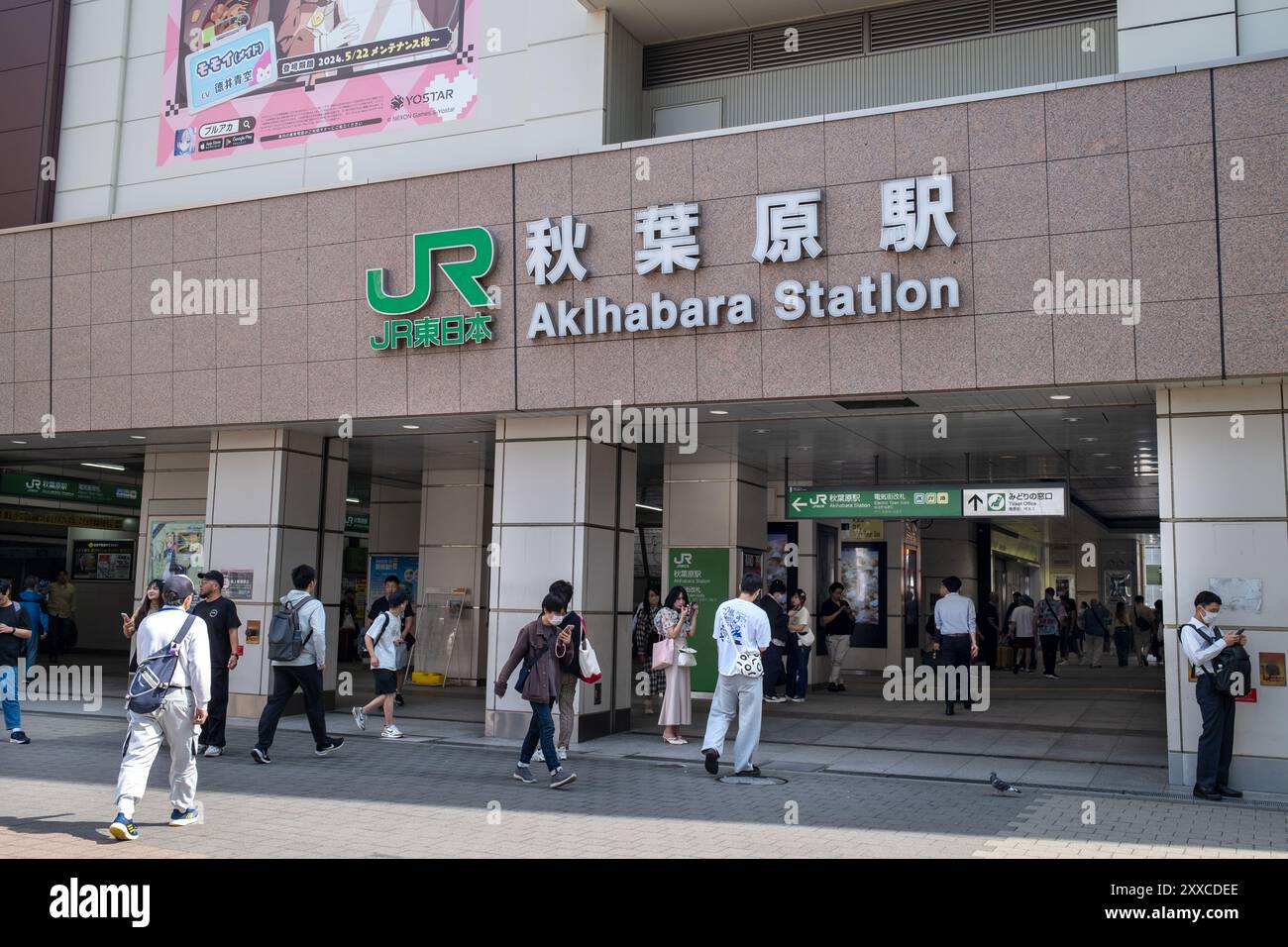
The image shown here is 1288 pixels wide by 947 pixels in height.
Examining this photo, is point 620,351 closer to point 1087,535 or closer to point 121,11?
point 121,11

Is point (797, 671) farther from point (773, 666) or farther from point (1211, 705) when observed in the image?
point (1211, 705)

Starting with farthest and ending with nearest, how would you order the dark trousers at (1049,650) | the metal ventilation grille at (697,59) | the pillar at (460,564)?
the dark trousers at (1049,650), the pillar at (460,564), the metal ventilation grille at (697,59)

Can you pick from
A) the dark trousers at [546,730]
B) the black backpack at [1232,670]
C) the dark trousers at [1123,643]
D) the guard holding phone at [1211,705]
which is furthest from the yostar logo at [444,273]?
the dark trousers at [1123,643]

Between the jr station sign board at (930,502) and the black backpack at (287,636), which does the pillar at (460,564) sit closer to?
the jr station sign board at (930,502)

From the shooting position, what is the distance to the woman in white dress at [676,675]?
12336mm

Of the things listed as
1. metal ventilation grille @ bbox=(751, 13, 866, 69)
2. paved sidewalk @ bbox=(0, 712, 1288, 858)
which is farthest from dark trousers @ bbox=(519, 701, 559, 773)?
metal ventilation grille @ bbox=(751, 13, 866, 69)

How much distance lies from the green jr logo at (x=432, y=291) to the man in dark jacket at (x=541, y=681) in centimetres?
385

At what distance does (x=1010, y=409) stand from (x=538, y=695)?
5.59m

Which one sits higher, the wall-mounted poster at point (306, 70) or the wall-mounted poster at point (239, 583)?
the wall-mounted poster at point (306, 70)

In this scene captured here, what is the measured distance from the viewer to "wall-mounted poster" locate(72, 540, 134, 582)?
1065 inches

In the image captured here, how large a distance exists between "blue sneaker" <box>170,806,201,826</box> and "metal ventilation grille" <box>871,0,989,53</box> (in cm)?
1006

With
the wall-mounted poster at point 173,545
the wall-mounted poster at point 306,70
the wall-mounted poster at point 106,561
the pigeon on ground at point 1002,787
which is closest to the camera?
the pigeon on ground at point 1002,787

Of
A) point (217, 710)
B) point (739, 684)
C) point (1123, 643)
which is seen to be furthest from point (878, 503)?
point (1123, 643)

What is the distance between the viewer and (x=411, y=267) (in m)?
13.0
